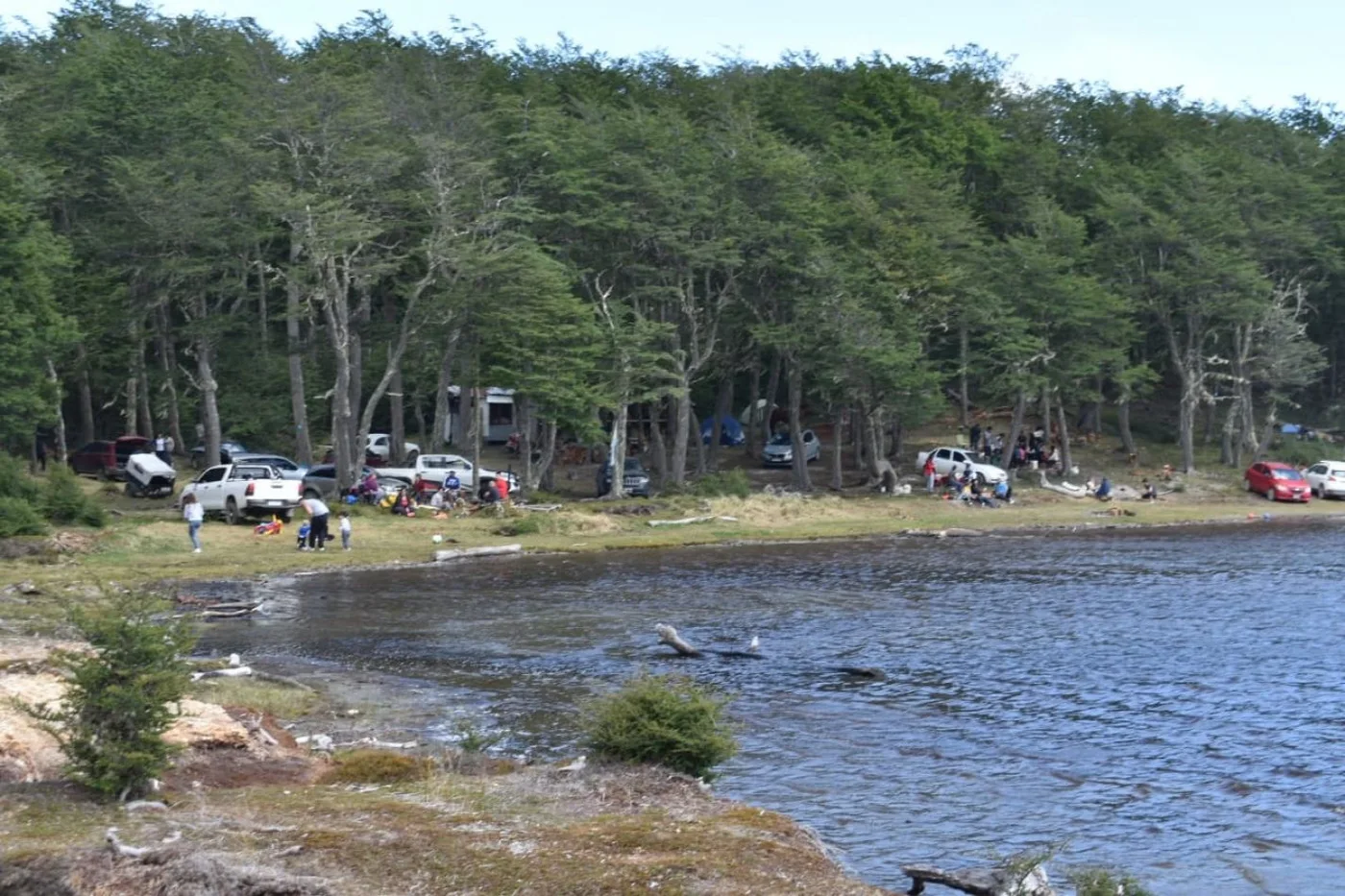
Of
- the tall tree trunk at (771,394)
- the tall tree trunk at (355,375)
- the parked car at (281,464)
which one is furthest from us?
the tall tree trunk at (771,394)

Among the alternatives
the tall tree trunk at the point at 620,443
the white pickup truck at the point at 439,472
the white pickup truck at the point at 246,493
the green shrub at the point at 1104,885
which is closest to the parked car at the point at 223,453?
the white pickup truck at the point at 439,472

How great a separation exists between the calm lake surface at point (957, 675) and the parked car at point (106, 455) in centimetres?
2363

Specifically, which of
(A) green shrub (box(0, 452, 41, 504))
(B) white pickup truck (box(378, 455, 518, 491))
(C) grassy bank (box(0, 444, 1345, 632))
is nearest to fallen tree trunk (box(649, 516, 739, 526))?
(C) grassy bank (box(0, 444, 1345, 632))

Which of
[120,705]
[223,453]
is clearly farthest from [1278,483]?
[120,705]

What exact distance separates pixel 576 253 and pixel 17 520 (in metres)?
26.8

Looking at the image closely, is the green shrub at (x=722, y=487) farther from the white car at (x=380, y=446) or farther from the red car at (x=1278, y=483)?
the red car at (x=1278, y=483)

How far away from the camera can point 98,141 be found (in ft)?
212

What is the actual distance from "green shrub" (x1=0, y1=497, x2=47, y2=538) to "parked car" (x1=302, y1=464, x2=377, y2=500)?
13452mm

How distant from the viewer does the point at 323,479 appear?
55.9 m

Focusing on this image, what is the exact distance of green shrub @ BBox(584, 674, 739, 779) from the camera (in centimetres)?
1755

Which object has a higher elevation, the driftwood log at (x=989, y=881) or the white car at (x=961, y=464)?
the white car at (x=961, y=464)

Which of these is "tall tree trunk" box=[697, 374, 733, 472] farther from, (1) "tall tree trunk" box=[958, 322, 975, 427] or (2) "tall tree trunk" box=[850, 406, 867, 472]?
(1) "tall tree trunk" box=[958, 322, 975, 427]

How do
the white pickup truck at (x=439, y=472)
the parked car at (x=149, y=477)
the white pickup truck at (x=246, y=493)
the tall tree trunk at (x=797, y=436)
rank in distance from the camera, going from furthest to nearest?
1. the tall tree trunk at (x=797, y=436)
2. the white pickup truck at (x=439, y=472)
3. the parked car at (x=149, y=477)
4. the white pickup truck at (x=246, y=493)

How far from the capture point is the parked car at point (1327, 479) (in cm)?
6575
